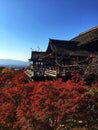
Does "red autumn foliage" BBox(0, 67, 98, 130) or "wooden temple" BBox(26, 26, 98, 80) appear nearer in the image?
→ "red autumn foliage" BBox(0, 67, 98, 130)

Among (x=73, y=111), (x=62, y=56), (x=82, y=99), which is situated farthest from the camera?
(x=62, y=56)

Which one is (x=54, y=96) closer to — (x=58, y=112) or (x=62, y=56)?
(x=58, y=112)

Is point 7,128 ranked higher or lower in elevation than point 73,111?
lower

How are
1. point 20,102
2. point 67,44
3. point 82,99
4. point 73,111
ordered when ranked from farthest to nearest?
point 67,44
point 20,102
point 82,99
point 73,111

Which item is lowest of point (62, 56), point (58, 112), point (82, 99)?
point (58, 112)

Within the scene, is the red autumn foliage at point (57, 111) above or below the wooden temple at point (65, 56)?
below

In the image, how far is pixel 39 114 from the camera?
12477 mm

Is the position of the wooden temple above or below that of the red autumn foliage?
above

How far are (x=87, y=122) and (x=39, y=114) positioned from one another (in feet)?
10.9

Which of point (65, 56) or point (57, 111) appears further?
point (65, 56)

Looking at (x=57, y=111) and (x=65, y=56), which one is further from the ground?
(x=65, y=56)

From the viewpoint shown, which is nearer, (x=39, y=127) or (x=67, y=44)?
(x=39, y=127)

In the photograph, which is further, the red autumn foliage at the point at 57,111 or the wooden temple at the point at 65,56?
the wooden temple at the point at 65,56

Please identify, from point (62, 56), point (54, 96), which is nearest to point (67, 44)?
point (62, 56)
